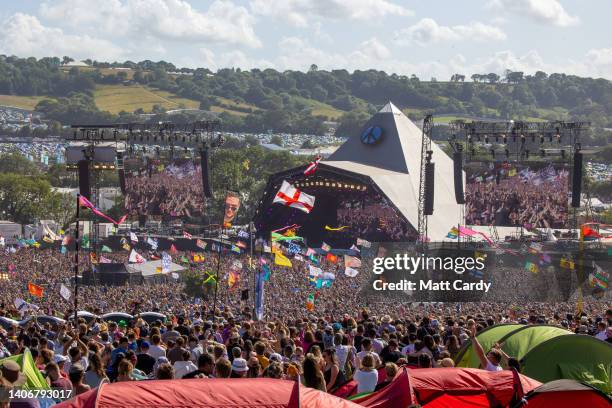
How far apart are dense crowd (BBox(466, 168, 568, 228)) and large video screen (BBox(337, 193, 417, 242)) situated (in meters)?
11.2

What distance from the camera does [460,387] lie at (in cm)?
902

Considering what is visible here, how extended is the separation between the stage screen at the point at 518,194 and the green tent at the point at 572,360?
1790 inches

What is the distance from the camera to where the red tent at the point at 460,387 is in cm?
879

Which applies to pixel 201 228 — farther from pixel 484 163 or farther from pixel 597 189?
pixel 597 189

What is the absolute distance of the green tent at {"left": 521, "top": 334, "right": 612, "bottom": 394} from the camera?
11.2m

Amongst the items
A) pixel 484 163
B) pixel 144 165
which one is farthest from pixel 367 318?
pixel 144 165

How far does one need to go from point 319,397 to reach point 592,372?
484cm

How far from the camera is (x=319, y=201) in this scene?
73250 mm

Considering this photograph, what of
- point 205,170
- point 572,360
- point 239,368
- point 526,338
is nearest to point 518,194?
point 205,170

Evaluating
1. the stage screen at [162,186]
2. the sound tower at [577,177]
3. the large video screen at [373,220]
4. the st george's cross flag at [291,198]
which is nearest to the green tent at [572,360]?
the st george's cross flag at [291,198]

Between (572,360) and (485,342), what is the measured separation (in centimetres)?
181

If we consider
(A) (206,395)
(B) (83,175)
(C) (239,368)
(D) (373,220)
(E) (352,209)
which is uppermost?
(A) (206,395)

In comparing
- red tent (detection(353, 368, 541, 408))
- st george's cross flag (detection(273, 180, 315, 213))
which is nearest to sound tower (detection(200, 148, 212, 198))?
st george's cross flag (detection(273, 180, 315, 213))

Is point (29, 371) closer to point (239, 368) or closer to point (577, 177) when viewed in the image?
point (239, 368)
